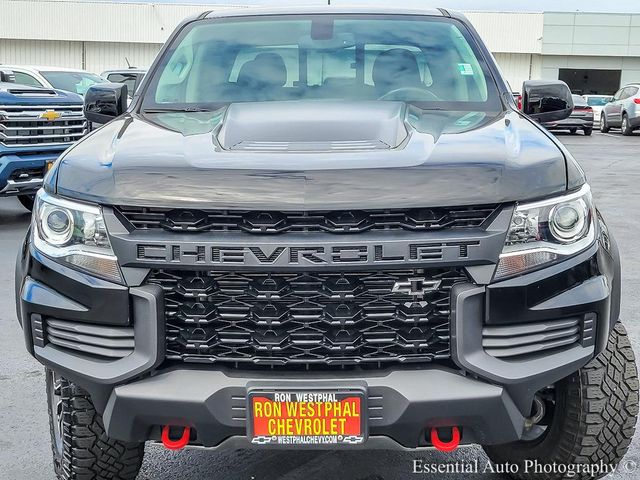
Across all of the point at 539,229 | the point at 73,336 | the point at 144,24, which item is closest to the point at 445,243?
the point at 539,229

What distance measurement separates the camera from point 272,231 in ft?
7.27

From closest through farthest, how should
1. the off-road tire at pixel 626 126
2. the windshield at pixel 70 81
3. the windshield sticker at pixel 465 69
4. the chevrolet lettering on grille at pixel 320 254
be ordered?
the chevrolet lettering on grille at pixel 320 254 → the windshield sticker at pixel 465 69 → the windshield at pixel 70 81 → the off-road tire at pixel 626 126

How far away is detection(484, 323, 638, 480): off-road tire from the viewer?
8.43 feet

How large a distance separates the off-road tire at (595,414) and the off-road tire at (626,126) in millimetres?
23707

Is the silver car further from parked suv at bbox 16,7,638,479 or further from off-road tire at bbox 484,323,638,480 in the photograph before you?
parked suv at bbox 16,7,638,479

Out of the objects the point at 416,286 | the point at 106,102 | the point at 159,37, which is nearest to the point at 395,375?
the point at 416,286

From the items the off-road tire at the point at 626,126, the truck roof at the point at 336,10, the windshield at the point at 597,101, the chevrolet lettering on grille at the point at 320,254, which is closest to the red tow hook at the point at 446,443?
the chevrolet lettering on grille at the point at 320,254

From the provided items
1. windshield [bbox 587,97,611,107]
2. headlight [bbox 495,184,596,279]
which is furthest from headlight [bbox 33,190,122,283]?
windshield [bbox 587,97,611,107]

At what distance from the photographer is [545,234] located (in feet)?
7.63

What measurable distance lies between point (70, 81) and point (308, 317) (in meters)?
12.4

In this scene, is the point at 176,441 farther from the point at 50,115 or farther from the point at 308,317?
the point at 50,115

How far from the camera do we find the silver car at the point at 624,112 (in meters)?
24.2

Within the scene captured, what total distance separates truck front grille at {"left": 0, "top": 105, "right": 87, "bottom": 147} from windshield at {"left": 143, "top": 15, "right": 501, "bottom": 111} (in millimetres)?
4568

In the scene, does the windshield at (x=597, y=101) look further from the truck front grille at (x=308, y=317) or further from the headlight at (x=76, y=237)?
the headlight at (x=76, y=237)
